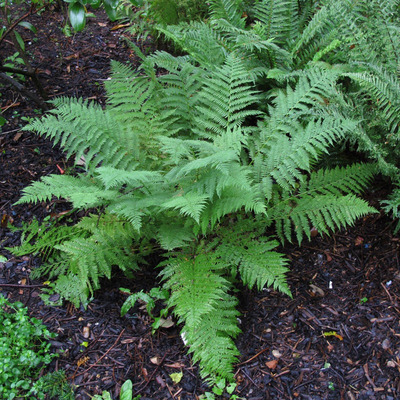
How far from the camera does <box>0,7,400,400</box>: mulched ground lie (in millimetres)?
2047

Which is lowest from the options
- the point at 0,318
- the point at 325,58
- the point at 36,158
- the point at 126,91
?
the point at 0,318

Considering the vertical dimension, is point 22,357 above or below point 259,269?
below

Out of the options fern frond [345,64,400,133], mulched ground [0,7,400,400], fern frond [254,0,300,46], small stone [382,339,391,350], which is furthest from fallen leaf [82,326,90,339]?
fern frond [254,0,300,46]

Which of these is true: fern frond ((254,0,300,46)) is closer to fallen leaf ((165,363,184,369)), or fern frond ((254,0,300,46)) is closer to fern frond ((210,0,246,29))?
fern frond ((210,0,246,29))

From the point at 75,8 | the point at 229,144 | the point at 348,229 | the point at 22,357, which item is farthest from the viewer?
the point at 348,229

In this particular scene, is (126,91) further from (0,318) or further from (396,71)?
(396,71)

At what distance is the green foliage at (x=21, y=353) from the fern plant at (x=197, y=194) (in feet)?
0.88

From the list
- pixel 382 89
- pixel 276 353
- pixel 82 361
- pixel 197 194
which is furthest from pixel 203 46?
pixel 82 361

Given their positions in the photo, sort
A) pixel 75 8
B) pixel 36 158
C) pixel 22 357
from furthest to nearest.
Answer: pixel 36 158 < pixel 75 8 < pixel 22 357

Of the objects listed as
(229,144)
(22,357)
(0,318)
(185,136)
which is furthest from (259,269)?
(0,318)

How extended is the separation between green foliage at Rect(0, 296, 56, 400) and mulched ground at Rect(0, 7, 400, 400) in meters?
0.09

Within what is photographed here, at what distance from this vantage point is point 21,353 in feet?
6.77

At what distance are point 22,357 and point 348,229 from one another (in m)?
2.20

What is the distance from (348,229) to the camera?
8.72 ft
